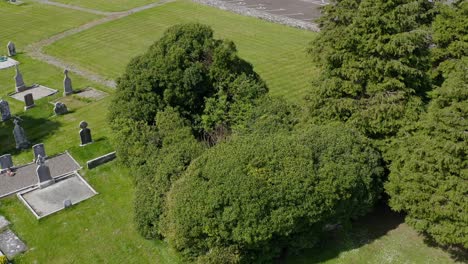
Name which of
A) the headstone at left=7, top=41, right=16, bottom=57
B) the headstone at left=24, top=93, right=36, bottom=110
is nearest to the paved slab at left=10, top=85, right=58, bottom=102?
the headstone at left=24, top=93, right=36, bottom=110

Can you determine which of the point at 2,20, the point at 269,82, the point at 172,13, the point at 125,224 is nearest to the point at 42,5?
the point at 2,20

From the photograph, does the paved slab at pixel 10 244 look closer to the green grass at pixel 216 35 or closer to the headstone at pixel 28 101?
the headstone at pixel 28 101

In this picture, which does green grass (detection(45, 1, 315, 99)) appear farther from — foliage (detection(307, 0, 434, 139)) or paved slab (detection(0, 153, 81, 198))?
paved slab (detection(0, 153, 81, 198))

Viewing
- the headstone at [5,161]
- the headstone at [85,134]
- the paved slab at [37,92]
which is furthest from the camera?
the paved slab at [37,92]

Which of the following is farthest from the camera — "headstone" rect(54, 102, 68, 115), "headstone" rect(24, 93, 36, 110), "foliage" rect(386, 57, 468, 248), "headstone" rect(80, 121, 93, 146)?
"headstone" rect(24, 93, 36, 110)

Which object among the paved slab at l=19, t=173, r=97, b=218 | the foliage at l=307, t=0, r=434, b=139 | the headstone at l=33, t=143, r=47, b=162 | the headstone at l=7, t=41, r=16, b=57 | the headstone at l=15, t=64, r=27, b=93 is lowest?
the paved slab at l=19, t=173, r=97, b=218

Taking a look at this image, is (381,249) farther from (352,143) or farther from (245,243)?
(245,243)

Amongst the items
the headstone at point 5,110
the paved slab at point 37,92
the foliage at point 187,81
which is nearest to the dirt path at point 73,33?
the paved slab at point 37,92
